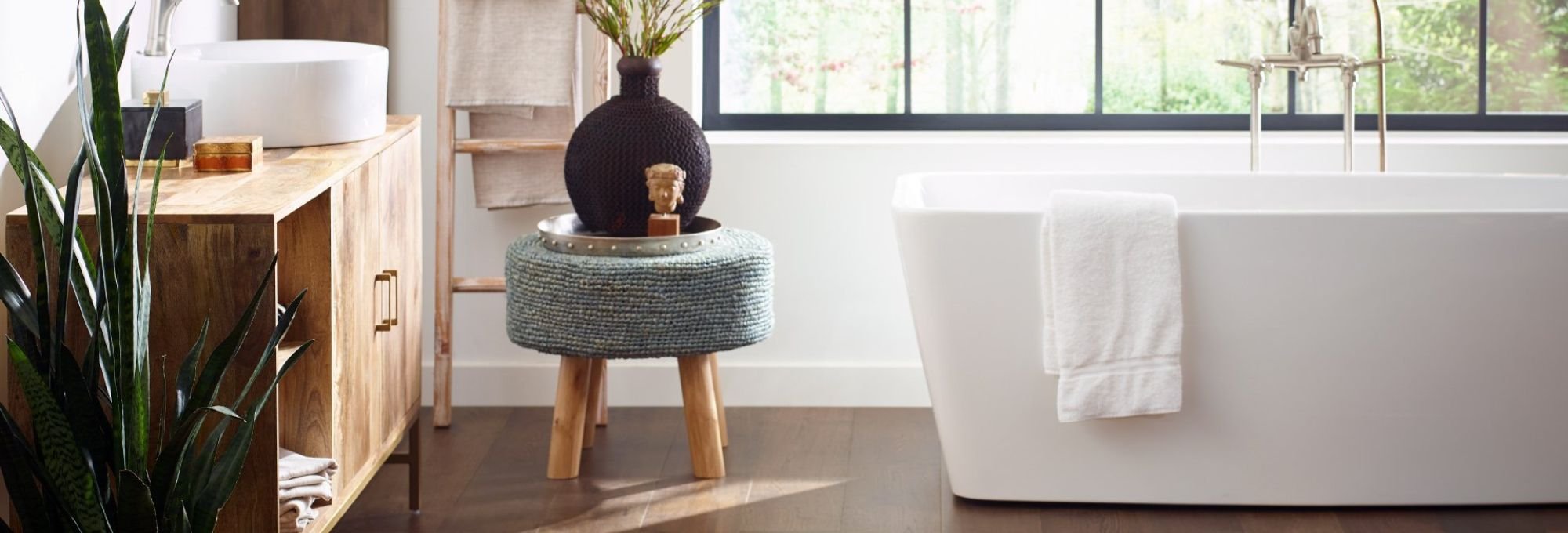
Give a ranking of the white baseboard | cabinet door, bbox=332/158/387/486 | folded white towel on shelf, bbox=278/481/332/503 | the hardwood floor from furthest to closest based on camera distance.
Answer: the white baseboard
the hardwood floor
cabinet door, bbox=332/158/387/486
folded white towel on shelf, bbox=278/481/332/503

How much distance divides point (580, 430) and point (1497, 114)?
2.52m

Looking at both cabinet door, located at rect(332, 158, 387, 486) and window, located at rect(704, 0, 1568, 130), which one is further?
window, located at rect(704, 0, 1568, 130)

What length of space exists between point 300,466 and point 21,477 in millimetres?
420

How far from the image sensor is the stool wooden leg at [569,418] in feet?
10.5

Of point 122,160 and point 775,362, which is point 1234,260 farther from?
point 122,160

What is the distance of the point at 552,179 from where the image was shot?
3705 millimetres

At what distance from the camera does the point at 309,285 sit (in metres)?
2.18

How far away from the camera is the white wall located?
3.78 meters

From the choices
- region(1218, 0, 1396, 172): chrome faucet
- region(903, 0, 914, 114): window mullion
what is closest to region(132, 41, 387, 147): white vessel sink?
region(903, 0, 914, 114): window mullion

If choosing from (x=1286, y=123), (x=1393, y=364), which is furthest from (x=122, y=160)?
(x=1286, y=123)

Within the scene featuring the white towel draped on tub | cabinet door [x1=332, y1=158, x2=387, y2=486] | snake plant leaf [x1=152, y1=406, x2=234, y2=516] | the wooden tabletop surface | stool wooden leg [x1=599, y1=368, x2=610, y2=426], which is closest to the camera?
snake plant leaf [x1=152, y1=406, x2=234, y2=516]

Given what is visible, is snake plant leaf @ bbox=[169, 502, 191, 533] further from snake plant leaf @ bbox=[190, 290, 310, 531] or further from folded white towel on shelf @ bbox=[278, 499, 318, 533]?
folded white towel on shelf @ bbox=[278, 499, 318, 533]

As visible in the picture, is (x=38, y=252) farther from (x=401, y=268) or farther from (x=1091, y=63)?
(x=1091, y=63)

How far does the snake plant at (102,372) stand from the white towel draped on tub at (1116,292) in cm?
144
